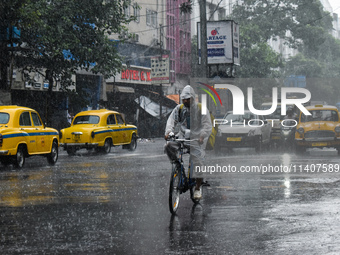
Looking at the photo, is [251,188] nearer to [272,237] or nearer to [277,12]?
[272,237]

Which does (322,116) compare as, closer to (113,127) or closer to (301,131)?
(301,131)

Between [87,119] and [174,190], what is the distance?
17949mm

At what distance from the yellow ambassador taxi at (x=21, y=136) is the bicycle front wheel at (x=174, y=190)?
30.4ft

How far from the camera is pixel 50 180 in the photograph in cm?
1518

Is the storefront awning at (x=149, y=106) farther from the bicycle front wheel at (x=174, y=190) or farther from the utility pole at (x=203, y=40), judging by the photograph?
the bicycle front wheel at (x=174, y=190)

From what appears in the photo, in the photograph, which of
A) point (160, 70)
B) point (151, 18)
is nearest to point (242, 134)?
point (160, 70)

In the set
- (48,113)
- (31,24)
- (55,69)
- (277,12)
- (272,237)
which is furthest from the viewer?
(277,12)

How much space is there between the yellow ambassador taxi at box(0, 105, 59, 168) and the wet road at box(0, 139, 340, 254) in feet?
6.41

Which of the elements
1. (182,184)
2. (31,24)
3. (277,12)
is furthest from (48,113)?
(277,12)

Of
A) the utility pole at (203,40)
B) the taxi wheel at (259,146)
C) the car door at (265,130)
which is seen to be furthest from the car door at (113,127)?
the car door at (265,130)

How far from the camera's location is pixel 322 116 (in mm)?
24688

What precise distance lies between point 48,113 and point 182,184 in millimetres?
24383

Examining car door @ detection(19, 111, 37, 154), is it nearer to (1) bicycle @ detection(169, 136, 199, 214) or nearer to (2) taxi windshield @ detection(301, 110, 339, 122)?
(1) bicycle @ detection(169, 136, 199, 214)

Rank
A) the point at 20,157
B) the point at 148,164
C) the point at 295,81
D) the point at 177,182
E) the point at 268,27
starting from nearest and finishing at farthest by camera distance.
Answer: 1. the point at 177,182
2. the point at 20,157
3. the point at 148,164
4. the point at 268,27
5. the point at 295,81
